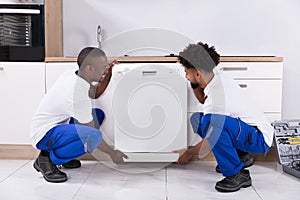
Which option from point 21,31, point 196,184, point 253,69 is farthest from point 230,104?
point 21,31

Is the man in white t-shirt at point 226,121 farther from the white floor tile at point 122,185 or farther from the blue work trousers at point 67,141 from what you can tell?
the blue work trousers at point 67,141

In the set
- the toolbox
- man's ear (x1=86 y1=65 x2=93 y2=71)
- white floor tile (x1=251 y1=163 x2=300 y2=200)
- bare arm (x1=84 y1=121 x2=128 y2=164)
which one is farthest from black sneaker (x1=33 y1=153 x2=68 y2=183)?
the toolbox

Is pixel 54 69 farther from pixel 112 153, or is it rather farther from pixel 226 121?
pixel 226 121

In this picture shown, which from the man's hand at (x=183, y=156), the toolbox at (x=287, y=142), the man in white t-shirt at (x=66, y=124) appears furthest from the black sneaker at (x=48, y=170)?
the toolbox at (x=287, y=142)

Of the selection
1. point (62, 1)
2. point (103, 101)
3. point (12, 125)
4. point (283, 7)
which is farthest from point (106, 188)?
point (283, 7)

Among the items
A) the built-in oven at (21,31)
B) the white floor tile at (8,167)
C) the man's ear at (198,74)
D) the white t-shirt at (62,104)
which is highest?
the built-in oven at (21,31)

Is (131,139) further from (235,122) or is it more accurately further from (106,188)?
(235,122)

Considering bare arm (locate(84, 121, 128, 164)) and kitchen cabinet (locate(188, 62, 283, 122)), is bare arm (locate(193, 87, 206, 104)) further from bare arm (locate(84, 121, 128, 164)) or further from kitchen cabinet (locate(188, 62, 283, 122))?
bare arm (locate(84, 121, 128, 164))

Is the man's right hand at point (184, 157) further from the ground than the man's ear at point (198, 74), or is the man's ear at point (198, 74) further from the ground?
the man's ear at point (198, 74)

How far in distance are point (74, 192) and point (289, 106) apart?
2025mm

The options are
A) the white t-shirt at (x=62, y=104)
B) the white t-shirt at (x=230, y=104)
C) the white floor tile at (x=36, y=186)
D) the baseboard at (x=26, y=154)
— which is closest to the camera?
the white floor tile at (x=36, y=186)

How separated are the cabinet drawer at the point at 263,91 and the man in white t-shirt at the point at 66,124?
1.06m

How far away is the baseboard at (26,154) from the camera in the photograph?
293 centimetres

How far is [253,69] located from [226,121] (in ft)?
2.48
